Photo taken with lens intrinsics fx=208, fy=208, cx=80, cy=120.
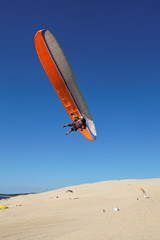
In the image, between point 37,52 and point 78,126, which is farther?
point 37,52

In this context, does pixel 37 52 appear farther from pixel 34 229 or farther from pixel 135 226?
pixel 135 226

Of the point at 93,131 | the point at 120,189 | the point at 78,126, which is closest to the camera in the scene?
the point at 78,126

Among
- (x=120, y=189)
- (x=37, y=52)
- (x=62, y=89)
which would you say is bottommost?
(x=120, y=189)

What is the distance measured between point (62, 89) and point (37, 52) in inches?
136

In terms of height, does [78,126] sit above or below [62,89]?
below

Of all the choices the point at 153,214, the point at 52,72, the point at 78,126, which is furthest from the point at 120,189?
the point at 52,72

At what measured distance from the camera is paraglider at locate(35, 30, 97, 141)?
15.5 meters

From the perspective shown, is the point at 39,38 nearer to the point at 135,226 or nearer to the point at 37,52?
the point at 37,52

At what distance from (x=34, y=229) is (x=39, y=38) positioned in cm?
1302

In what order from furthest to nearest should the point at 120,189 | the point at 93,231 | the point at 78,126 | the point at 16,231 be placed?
the point at 120,189 → the point at 78,126 → the point at 16,231 → the point at 93,231

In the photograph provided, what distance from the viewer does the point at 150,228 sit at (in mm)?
10844

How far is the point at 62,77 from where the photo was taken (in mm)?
15797

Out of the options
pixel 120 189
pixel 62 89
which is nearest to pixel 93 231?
pixel 62 89

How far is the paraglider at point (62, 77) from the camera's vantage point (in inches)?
609
